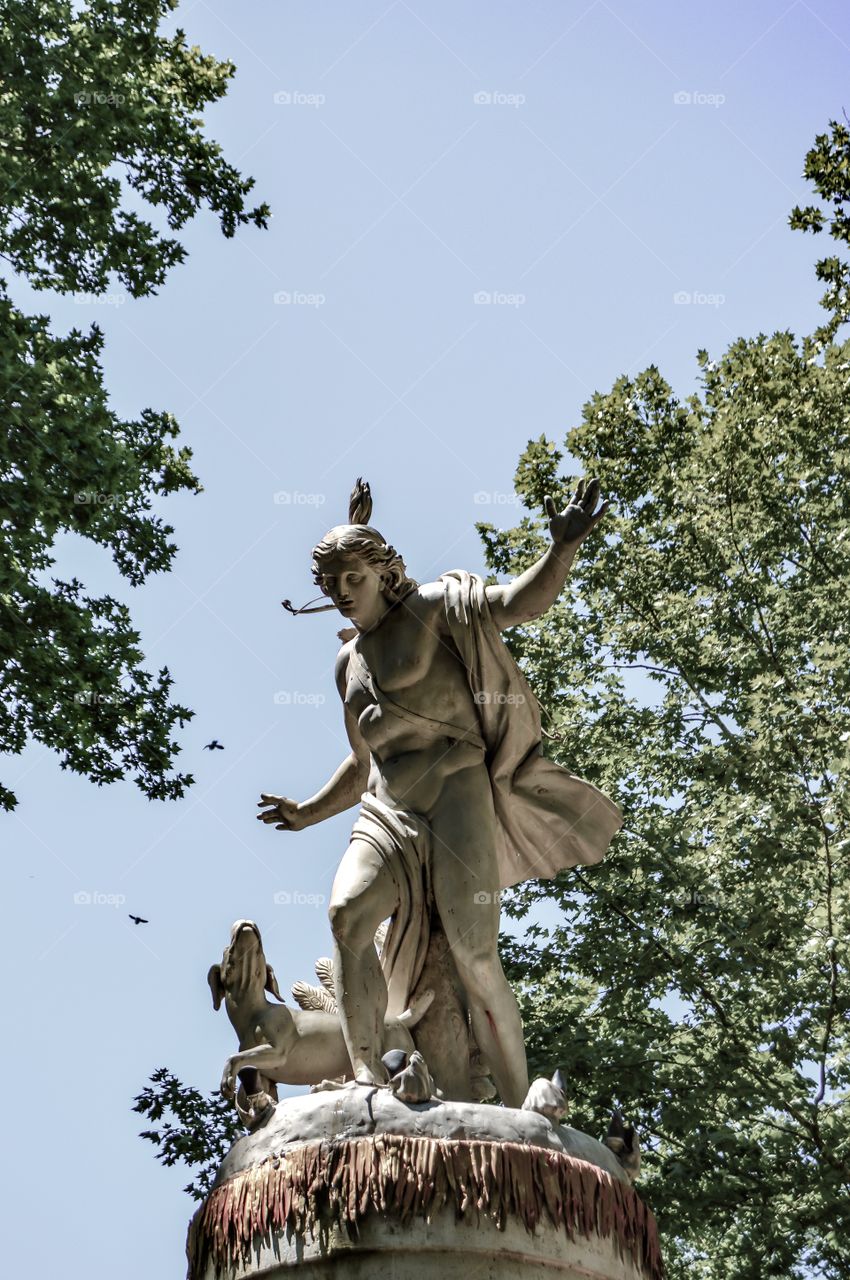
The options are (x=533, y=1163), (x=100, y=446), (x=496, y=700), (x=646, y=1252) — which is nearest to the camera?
(x=533, y=1163)

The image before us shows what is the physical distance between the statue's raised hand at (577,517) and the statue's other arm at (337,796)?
1134mm

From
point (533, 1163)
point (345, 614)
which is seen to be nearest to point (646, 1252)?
point (533, 1163)

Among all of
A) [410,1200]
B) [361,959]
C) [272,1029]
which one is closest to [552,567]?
[361,959]

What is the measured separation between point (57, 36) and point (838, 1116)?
11199 mm

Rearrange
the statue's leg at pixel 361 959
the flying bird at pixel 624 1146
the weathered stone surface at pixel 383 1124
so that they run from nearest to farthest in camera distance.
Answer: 1. the weathered stone surface at pixel 383 1124
2. the flying bird at pixel 624 1146
3. the statue's leg at pixel 361 959

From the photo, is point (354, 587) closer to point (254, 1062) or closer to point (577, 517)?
point (577, 517)

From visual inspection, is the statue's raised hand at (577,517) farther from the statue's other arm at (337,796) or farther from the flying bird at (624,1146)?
the flying bird at (624,1146)

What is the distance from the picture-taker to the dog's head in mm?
5996

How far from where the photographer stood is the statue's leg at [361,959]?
18.1ft

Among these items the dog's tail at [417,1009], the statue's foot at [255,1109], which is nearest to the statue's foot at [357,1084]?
the statue's foot at [255,1109]

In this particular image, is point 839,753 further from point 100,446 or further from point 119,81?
point 119,81

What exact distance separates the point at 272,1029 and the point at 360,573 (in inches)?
69.7

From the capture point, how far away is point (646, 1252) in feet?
17.1

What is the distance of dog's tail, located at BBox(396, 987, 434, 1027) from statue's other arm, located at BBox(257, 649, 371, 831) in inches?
40.3
